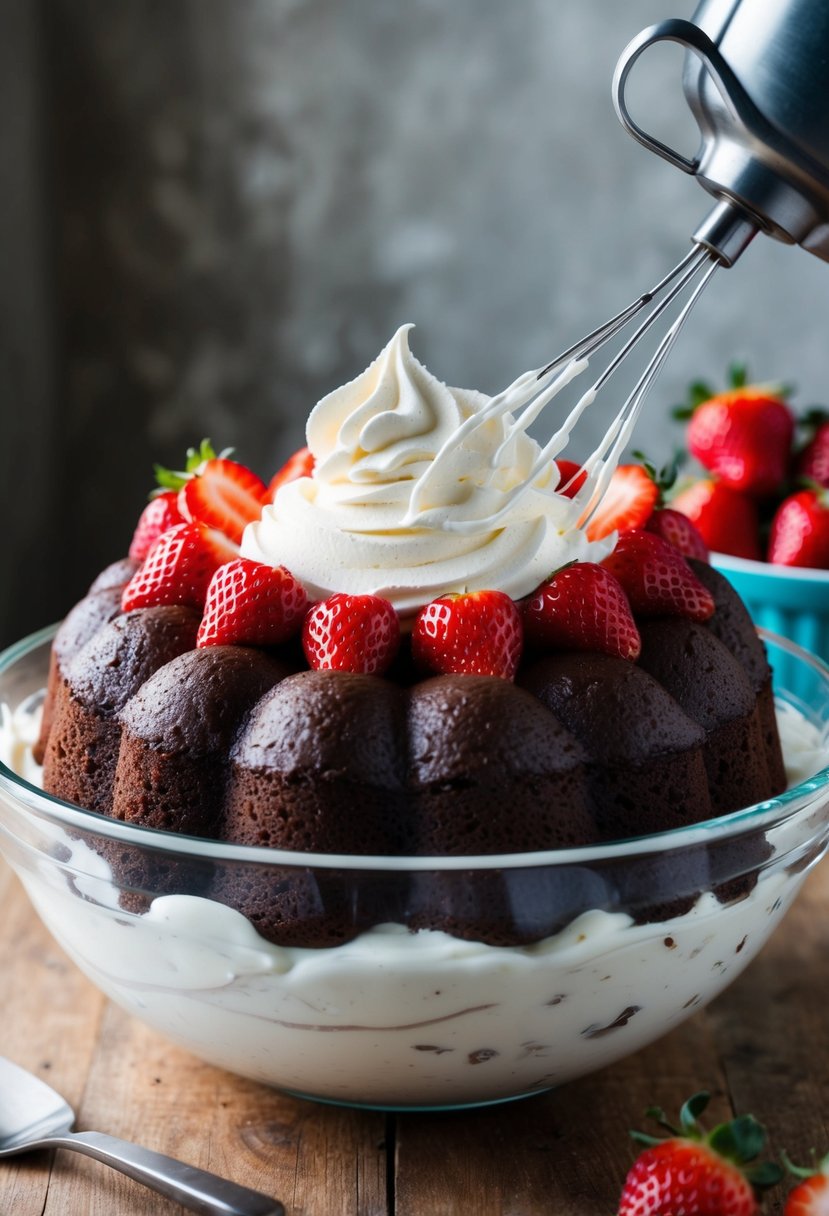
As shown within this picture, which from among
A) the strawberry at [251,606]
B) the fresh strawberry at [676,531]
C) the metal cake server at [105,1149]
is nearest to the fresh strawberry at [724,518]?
the fresh strawberry at [676,531]

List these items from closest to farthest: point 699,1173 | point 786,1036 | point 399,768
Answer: point 699,1173 → point 399,768 → point 786,1036

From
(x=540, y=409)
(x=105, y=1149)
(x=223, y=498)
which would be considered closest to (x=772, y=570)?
(x=540, y=409)

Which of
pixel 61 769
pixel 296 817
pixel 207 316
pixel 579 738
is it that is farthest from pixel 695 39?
pixel 207 316

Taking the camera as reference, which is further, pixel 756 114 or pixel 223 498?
pixel 223 498

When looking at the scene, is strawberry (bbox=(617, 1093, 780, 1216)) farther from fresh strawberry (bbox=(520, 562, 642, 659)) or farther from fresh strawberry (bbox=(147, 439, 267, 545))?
fresh strawberry (bbox=(147, 439, 267, 545))

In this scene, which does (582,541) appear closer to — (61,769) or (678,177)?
(61,769)

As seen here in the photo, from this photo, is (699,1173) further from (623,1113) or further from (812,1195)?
(623,1113)

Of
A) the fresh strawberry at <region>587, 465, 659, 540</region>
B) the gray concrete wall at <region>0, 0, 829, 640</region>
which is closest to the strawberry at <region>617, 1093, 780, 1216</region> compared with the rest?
the fresh strawberry at <region>587, 465, 659, 540</region>
